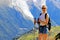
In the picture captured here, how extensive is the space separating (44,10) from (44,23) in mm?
575

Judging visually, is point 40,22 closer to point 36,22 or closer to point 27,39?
point 36,22

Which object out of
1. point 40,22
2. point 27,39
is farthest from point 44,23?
point 27,39

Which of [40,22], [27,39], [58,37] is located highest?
[27,39]

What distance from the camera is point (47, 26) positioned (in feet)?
40.5

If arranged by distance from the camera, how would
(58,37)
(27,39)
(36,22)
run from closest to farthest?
(58,37)
(36,22)
(27,39)

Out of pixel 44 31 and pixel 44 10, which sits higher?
pixel 44 10

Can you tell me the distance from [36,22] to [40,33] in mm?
547

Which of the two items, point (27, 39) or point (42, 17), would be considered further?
point (27, 39)

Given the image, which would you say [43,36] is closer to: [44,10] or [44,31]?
[44,31]

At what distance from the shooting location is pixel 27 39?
14662 centimetres

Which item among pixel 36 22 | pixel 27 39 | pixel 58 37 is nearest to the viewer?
pixel 58 37

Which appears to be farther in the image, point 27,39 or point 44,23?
point 27,39

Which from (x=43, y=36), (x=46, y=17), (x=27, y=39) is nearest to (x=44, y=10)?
(x=46, y=17)

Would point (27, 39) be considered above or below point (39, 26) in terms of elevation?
above
